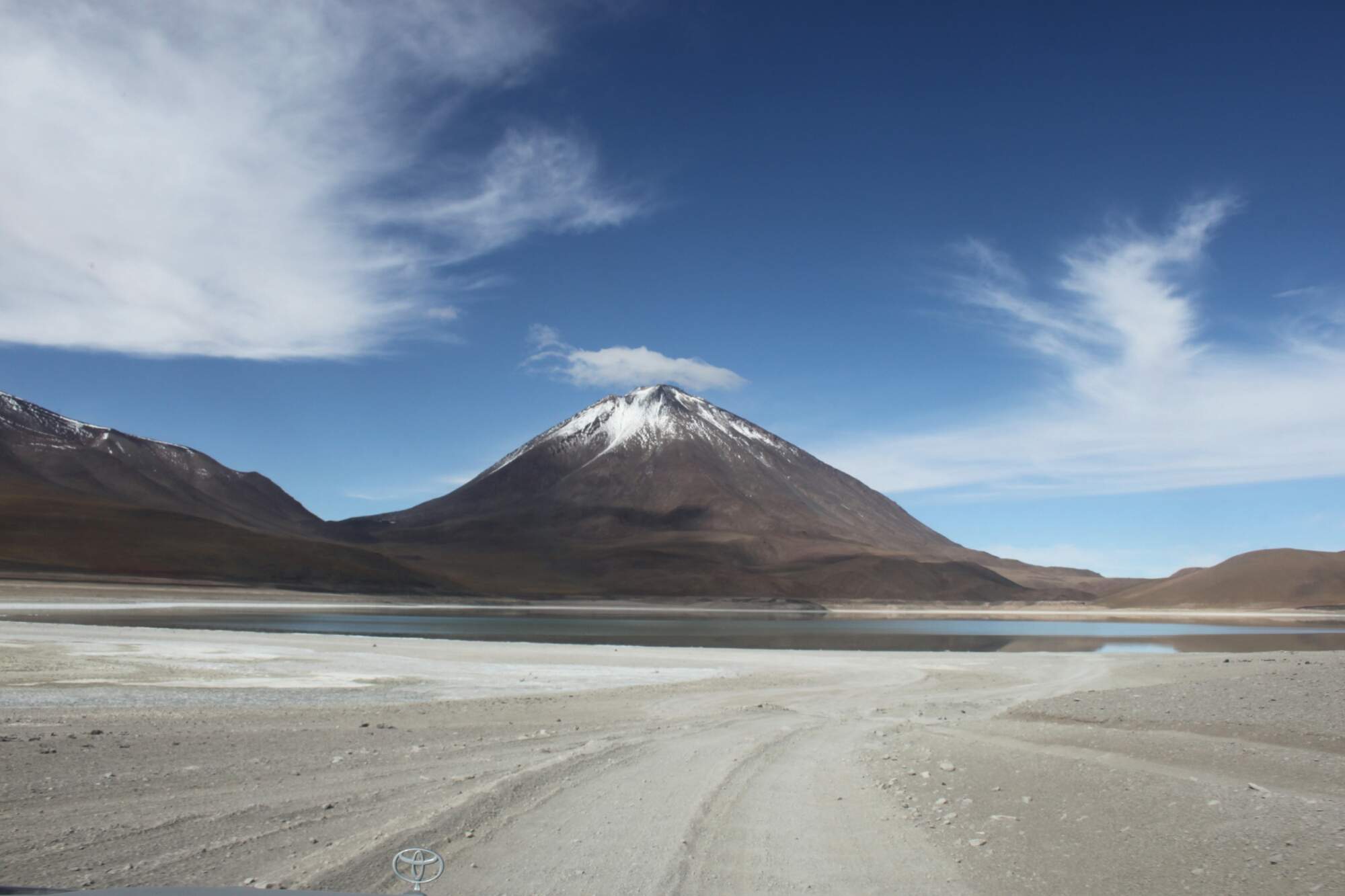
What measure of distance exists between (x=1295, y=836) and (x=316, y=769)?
9299mm

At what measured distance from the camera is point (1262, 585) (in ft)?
393

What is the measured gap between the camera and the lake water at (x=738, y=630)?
4275cm

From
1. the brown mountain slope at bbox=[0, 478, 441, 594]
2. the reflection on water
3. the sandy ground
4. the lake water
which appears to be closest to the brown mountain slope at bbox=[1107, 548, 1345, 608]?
the lake water

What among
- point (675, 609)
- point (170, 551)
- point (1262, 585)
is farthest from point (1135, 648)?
point (170, 551)

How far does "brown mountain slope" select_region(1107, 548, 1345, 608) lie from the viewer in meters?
113

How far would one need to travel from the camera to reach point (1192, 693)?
1878 centimetres

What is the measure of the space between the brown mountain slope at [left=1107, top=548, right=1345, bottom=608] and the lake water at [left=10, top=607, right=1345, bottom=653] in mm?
44049

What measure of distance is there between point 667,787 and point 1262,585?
136m

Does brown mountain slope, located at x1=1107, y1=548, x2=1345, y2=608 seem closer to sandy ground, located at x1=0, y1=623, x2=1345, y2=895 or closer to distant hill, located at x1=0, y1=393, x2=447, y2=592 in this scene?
distant hill, located at x1=0, y1=393, x2=447, y2=592

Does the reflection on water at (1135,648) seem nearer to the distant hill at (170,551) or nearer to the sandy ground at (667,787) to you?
the sandy ground at (667,787)

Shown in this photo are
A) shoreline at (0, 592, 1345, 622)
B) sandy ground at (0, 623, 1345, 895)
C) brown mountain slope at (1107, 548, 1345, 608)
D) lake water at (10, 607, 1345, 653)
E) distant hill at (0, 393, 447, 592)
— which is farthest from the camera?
brown mountain slope at (1107, 548, 1345, 608)

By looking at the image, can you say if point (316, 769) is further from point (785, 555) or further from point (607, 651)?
point (785, 555)

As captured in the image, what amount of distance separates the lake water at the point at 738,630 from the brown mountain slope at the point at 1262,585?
4405 cm

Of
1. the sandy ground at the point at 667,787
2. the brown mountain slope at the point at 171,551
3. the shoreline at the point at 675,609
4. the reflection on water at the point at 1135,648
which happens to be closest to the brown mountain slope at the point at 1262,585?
the shoreline at the point at 675,609
